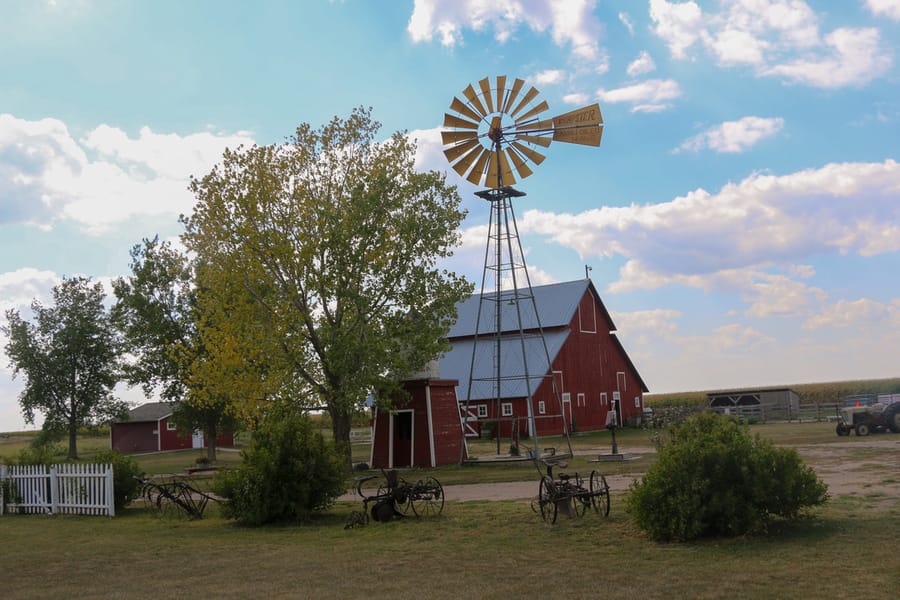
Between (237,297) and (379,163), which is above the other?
(379,163)

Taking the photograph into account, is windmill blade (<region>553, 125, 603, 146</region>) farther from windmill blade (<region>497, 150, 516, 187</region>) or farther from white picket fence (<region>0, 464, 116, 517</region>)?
white picket fence (<region>0, 464, 116, 517</region>)

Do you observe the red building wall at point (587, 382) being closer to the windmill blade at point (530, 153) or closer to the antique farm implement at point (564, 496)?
the windmill blade at point (530, 153)

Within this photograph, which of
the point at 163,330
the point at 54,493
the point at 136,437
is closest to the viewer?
the point at 54,493

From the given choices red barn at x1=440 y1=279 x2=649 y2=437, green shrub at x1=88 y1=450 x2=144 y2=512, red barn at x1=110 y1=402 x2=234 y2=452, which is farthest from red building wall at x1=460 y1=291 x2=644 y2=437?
red barn at x1=110 y1=402 x2=234 y2=452

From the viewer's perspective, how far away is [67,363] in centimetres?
5609

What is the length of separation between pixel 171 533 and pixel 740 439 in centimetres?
1125

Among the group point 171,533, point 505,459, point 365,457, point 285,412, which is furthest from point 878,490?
point 365,457

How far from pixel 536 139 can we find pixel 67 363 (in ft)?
127

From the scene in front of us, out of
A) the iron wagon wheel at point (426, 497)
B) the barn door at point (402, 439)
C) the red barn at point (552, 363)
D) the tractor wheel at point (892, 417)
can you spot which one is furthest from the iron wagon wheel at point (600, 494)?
the red barn at point (552, 363)

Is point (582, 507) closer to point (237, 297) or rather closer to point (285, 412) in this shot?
point (285, 412)

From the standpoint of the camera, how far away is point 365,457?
4572 centimetres

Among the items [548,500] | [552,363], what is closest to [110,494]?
[548,500]

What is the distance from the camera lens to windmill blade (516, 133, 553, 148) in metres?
33.3

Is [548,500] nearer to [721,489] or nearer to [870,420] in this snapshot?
[721,489]
